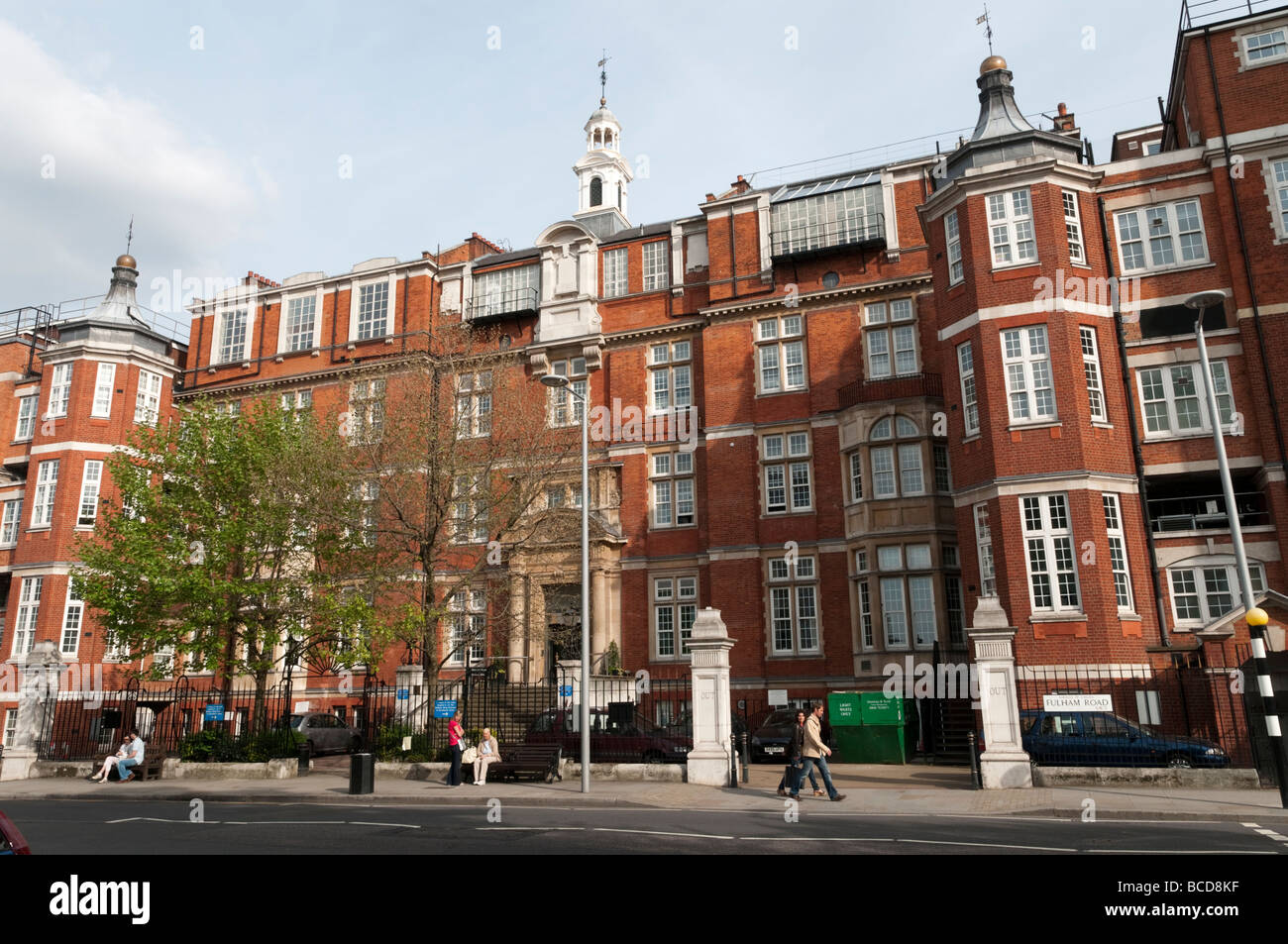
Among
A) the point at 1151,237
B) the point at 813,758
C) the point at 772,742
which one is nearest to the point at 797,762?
the point at 813,758

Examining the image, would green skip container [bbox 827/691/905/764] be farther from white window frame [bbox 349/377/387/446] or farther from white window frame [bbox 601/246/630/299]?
white window frame [bbox 601/246/630/299]

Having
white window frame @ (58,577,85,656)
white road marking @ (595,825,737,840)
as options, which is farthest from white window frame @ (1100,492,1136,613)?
white window frame @ (58,577,85,656)

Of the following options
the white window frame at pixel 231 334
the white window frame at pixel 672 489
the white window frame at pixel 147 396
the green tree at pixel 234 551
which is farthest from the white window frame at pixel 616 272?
the white window frame at pixel 147 396

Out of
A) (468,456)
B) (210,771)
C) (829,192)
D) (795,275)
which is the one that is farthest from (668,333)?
(210,771)

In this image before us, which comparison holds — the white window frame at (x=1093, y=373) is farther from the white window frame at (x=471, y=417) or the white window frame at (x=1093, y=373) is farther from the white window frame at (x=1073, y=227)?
the white window frame at (x=471, y=417)

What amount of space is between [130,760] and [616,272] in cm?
2530

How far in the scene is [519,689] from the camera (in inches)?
1158

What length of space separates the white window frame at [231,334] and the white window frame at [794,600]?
28.4 m

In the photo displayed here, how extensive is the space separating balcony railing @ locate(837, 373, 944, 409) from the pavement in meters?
12.2

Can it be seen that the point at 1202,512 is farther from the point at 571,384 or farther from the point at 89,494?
the point at 89,494

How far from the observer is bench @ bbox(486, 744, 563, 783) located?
20938 millimetres

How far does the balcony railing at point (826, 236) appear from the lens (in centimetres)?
3300

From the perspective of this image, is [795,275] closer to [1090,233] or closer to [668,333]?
[668,333]

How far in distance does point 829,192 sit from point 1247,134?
43.9 ft
